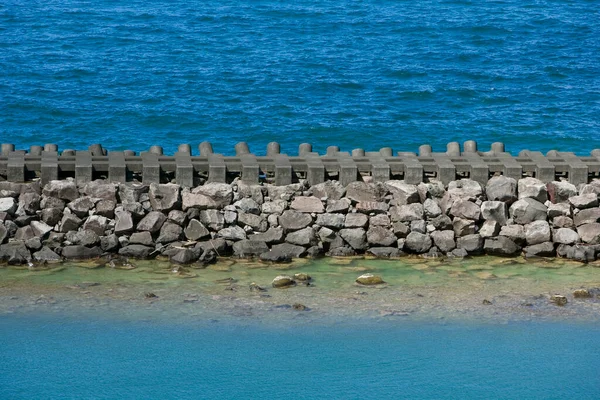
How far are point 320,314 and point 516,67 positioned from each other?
2141 centimetres

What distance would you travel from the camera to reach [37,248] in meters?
14.7

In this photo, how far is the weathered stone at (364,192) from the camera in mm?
15266

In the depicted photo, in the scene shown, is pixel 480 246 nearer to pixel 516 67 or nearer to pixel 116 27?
pixel 516 67

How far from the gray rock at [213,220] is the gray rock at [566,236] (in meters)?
4.74

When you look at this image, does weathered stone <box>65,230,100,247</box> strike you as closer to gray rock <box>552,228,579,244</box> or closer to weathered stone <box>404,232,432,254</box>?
weathered stone <box>404,232,432,254</box>

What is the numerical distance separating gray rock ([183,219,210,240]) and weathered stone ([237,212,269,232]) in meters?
0.50

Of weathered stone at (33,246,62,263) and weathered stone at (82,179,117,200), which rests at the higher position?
weathered stone at (82,179,117,200)

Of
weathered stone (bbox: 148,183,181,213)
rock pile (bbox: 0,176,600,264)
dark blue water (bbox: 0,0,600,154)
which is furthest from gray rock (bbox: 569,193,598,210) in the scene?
dark blue water (bbox: 0,0,600,154)

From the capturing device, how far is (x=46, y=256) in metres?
14.6

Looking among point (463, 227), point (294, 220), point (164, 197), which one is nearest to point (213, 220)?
point (164, 197)

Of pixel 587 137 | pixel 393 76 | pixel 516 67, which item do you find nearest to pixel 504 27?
pixel 516 67

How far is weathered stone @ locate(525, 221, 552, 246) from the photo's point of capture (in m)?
15.1

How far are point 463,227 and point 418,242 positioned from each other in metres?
0.68

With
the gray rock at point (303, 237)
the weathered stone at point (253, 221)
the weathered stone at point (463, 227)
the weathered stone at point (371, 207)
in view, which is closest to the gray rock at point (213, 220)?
the weathered stone at point (253, 221)
